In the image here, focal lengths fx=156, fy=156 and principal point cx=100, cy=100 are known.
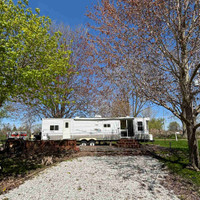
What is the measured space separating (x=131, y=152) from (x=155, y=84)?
5.61m

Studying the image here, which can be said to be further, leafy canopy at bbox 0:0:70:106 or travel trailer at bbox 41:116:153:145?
travel trailer at bbox 41:116:153:145

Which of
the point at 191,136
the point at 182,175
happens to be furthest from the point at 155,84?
the point at 182,175

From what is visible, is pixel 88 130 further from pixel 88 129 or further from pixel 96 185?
pixel 96 185

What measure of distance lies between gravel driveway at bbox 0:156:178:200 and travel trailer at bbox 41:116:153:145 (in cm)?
845

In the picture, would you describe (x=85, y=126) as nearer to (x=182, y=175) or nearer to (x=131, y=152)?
(x=131, y=152)

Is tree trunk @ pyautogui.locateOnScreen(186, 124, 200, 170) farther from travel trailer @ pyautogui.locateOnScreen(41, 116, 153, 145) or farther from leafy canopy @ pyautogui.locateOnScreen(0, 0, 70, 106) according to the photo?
travel trailer @ pyautogui.locateOnScreen(41, 116, 153, 145)

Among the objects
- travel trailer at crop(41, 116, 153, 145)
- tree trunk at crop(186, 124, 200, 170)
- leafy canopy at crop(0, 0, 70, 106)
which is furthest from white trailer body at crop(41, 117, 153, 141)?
tree trunk at crop(186, 124, 200, 170)

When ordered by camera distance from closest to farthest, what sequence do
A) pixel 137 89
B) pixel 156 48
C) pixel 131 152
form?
pixel 156 48 < pixel 137 89 < pixel 131 152

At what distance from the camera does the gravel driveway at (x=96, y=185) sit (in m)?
3.92

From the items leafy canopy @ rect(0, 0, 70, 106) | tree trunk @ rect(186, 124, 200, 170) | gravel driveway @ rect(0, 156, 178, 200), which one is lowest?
gravel driveway @ rect(0, 156, 178, 200)

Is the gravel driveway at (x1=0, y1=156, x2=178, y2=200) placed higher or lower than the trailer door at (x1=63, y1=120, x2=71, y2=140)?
lower

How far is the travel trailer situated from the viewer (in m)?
14.6

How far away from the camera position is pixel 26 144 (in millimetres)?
10609

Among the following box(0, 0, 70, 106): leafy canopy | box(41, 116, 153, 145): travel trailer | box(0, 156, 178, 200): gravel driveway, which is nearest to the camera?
box(0, 156, 178, 200): gravel driveway
